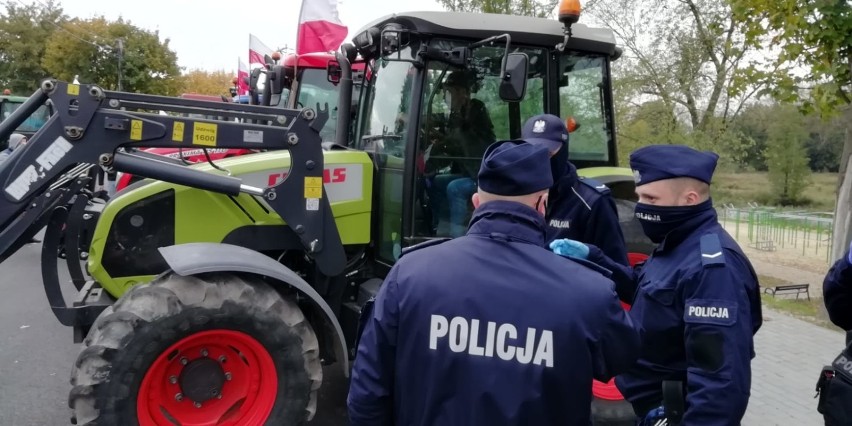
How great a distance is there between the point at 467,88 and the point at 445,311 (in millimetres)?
2497

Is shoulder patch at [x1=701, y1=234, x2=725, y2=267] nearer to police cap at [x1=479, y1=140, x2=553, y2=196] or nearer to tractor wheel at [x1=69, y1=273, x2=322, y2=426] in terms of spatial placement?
police cap at [x1=479, y1=140, x2=553, y2=196]

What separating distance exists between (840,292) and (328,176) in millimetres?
2744

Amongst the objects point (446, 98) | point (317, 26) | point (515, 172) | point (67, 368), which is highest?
point (317, 26)

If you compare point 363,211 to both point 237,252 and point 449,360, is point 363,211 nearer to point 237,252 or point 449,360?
point 237,252

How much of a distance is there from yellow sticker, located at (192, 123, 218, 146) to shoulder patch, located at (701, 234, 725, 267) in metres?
2.60

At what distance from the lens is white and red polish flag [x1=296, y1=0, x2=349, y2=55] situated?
8.79m

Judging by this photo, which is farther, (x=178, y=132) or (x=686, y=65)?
(x=686, y=65)

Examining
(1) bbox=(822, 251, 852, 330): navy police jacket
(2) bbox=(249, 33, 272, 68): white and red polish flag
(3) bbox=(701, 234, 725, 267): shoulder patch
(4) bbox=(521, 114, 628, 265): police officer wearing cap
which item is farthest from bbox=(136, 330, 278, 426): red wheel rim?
(2) bbox=(249, 33, 272, 68): white and red polish flag

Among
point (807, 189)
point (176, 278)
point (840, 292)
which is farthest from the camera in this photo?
point (807, 189)

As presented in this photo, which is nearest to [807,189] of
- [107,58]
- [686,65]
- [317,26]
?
[686,65]

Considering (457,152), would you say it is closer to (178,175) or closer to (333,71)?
(178,175)

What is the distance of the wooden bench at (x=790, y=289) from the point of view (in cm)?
887

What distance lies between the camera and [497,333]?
4.87 ft

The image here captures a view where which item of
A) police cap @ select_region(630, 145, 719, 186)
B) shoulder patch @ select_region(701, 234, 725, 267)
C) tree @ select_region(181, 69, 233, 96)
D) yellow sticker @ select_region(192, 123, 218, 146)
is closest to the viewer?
shoulder patch @ select_region(701, 234, 725, 267)
